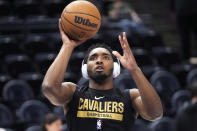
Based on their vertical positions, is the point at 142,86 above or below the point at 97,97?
above

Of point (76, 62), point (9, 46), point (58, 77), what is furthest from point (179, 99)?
point (58, 77)

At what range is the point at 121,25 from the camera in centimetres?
1077

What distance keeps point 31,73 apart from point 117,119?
4972 mm

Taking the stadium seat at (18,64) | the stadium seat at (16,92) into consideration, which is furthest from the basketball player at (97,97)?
the stadium seat at (18,64)

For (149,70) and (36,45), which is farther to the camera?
(36,45)

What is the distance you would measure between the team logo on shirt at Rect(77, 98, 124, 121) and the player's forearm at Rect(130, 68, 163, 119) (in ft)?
→ 0.97

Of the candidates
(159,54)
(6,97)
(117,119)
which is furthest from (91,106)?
(159,54)

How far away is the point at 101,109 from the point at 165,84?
4.87m

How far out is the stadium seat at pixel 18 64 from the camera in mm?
9109

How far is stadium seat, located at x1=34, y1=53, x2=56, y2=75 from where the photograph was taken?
9258 mm

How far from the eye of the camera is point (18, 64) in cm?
916

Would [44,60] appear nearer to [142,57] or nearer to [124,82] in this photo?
[124,82]

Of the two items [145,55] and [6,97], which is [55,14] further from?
[6,97]

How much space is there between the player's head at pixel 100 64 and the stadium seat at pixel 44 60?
4.72 metres
